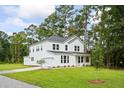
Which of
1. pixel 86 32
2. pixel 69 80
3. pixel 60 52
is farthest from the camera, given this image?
pixel 86 32

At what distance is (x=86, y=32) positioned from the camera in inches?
1794

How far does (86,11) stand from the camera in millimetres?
44812

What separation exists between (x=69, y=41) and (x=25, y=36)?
21.3 metres

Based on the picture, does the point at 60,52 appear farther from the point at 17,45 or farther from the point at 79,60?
the point at 17,45

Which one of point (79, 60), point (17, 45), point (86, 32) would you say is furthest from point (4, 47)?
point (79, 60)

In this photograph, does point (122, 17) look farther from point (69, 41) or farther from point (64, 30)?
point (64, 30)

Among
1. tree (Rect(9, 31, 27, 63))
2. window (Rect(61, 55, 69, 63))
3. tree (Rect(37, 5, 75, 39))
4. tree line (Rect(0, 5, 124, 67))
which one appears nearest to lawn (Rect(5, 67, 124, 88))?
tree line (Rect(0, 5, 124, 67))

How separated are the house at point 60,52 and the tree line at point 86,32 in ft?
9.63

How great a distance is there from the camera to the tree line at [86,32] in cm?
3341

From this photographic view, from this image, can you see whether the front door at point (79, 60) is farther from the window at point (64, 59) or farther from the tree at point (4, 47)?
the tree at point (4, 47)

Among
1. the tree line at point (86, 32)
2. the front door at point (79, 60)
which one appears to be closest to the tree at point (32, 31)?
the tree line at point (86, 32)

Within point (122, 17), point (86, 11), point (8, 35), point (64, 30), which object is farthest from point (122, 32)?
point (8, 35)

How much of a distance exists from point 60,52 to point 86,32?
463 inches

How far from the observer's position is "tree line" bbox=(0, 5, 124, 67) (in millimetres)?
33406
